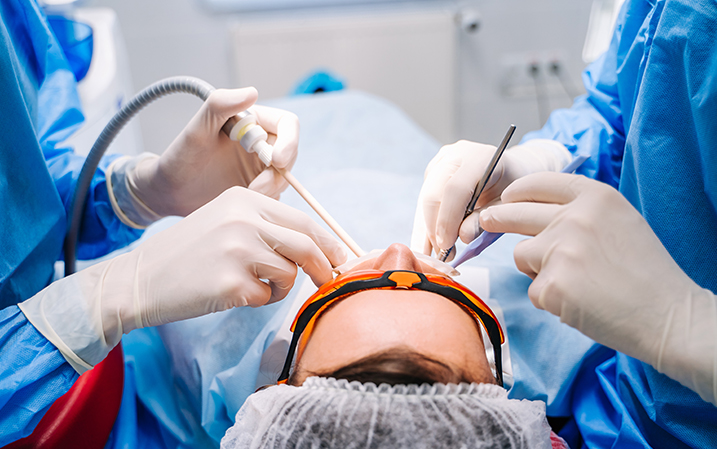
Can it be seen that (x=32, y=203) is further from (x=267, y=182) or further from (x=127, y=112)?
(x=267, y=182)

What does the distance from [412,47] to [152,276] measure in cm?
257

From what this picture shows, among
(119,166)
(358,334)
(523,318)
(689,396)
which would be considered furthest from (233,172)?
(689,396)

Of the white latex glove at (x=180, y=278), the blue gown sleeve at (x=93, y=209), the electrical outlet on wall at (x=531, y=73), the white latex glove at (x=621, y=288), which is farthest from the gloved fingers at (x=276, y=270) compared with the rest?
the electrical outlet on wall at (x=531, y=73)

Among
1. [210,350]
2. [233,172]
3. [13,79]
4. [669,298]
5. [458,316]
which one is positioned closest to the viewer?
[669,298]

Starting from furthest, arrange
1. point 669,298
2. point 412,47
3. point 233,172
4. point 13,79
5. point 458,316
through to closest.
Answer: point 412,47 < point 233,172 < point 13,79 < point 458,316 < point 669,298

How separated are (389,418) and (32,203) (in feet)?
3.06

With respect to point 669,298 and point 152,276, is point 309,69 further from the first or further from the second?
point 669,298

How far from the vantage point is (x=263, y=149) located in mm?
1060

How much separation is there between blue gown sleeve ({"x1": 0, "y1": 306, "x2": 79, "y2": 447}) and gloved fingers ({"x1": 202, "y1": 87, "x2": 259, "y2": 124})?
0.56 m

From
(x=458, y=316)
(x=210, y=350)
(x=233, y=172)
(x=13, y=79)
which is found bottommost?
(x=210, y=350)

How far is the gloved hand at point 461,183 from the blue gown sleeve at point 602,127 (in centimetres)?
6

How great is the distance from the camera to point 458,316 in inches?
33.8

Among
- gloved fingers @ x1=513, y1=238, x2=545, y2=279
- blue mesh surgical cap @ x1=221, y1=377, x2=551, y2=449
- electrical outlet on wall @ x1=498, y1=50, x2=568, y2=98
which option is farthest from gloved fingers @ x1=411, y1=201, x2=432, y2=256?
electrical outlet on wall @ x1=498, y1=50, x2=568, y2=98

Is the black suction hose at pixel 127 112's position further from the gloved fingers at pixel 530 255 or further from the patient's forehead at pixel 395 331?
the gloved fingers at pixel 530 255
